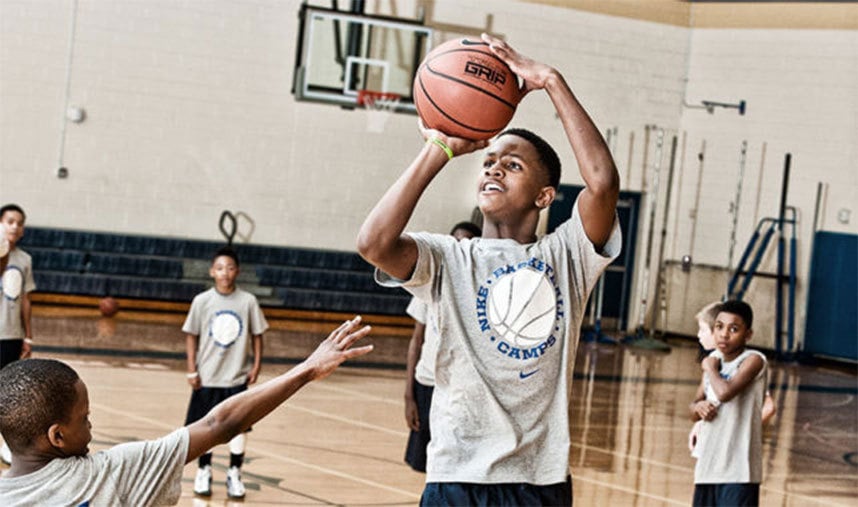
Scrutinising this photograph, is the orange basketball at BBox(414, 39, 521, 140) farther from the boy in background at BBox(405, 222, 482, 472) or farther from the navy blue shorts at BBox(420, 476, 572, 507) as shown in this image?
the boy in background at BBox(405, 222, 482, 472)

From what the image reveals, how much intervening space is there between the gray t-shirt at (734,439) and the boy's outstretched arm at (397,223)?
2.33m

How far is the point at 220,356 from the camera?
6.00 meters

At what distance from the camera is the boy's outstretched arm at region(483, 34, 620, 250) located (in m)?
2.79

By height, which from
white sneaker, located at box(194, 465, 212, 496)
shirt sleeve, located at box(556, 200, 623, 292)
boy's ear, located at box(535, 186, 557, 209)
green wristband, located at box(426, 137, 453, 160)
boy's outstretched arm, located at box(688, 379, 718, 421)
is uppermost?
green wristband, located at box(426, 137, 453, 160)

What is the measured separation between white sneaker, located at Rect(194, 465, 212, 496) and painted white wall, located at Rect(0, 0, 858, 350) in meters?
7.91

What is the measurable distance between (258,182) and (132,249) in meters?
1.57

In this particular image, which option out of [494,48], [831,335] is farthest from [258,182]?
[494,48]

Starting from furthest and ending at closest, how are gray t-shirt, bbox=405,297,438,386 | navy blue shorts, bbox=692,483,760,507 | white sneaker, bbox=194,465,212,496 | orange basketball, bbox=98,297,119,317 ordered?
orange basketball, bbox=98,297,119,317 < white sneaker, bbox=194,465,212,496 < gray t-shirt, bbox=405,297,438,386 < navy blue shorts, bbox=692,483,760,507

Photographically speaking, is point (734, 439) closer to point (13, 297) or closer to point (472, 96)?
point (472, 96)

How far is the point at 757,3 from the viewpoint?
15586mm

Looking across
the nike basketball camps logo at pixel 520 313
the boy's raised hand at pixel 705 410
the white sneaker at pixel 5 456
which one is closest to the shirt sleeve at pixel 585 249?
the nike basketball camps logo at pixel 520 313

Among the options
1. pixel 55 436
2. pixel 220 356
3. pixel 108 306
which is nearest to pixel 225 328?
pixel 220 356

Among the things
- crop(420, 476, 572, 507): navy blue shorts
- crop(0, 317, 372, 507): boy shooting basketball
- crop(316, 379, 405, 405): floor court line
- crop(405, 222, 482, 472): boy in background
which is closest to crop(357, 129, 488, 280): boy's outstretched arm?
crop(0, 317, 372, 507): boy shooting basketball

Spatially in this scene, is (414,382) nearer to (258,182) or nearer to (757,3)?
(258,182)
